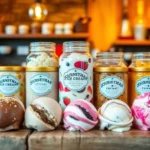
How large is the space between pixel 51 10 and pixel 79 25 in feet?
1.49

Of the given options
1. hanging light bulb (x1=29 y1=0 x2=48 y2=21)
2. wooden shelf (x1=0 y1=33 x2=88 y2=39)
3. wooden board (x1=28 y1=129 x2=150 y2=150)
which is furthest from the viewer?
wooden shelf (x1=0 y1=33 x2=88 y2=39)

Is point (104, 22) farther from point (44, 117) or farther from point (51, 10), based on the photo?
point (44, 117)

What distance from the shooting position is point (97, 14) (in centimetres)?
321

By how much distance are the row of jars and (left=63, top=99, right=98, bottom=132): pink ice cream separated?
0.24 feet

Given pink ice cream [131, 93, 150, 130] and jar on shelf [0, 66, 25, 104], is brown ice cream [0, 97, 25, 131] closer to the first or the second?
jar on shelf [0, 66, 25, 104]

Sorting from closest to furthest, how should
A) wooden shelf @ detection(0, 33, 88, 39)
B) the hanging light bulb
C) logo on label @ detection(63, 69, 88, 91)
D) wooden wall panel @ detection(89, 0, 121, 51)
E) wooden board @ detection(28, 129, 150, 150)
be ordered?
wooden board @ detection(28, 129, 150, 150)
logo on label @ detection(63, 69, 88, 91)
the hanging light bulb
wooden shelf @ detection(0, 33, 88, 39)
wooden wall panel @ detection(89, 0, 121, 51)

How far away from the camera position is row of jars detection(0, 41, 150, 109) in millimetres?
785

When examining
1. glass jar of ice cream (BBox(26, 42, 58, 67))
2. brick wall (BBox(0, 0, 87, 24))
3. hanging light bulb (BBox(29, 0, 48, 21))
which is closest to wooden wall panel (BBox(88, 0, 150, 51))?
brick wall (BBox(0, 0, 87, 24))

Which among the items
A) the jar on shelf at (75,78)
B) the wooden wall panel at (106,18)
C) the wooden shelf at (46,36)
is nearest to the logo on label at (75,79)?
the jar on shelf at (75,78)

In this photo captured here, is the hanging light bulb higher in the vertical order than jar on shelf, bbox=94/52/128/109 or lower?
higher

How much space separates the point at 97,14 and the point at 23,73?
2474 millimetres

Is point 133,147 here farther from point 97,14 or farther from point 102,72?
point 97,14

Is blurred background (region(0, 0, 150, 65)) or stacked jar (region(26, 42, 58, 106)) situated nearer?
stacked jar (region(26, 42, 58, 106))

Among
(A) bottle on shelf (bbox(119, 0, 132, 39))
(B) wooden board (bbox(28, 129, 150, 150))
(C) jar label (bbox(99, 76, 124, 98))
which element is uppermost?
(A) bottle on shelf (bbox(119, 0, 132, 39))
